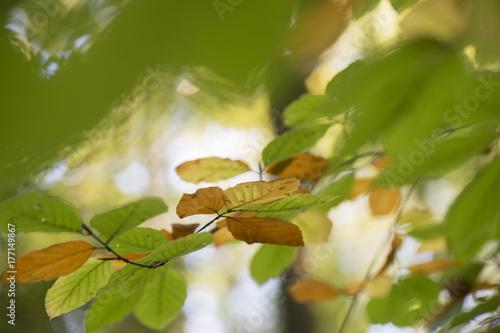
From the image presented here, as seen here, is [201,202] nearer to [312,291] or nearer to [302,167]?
[302,167]

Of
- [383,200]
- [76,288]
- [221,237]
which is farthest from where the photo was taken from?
[383,200]

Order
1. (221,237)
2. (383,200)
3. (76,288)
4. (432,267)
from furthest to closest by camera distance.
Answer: (383,200) < (432,267) < (221,237) < (76,288)

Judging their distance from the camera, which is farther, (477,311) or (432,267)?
(432,267)

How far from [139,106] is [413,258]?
866 mm

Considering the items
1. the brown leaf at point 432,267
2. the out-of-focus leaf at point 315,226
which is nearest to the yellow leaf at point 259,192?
the out-of-focus leaf at point 315,226

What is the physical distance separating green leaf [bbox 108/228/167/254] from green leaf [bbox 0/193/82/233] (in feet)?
0.12

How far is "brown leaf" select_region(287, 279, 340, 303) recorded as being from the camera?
70cm

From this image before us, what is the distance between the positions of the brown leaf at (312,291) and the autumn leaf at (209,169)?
363mm

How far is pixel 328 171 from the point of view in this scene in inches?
19.2

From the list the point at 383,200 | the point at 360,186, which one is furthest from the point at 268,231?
the point at 383,200

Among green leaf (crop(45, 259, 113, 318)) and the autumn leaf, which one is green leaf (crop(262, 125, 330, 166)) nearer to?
the autumn leaf

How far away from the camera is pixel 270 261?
0.50 metres

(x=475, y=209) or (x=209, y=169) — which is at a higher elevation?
(x=209, y=169)

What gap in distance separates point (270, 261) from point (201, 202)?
0.21 m
